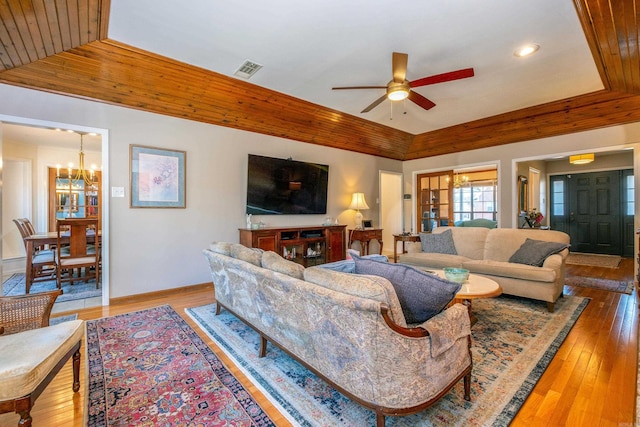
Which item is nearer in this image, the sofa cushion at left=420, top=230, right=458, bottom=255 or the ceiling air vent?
the ceiling air vent

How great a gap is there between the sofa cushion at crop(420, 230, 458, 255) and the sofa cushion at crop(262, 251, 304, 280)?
3310 mm

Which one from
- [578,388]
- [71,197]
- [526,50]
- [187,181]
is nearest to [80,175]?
[71,197]

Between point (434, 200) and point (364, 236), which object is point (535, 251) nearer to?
point (364, 236)

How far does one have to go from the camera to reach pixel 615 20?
91.7 inches

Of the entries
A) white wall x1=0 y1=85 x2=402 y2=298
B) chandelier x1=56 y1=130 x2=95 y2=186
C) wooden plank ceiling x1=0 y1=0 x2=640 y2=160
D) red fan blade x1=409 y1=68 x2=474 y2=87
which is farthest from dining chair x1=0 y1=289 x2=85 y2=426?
chandelier x1=56 y1=130 x2=95 y2=186

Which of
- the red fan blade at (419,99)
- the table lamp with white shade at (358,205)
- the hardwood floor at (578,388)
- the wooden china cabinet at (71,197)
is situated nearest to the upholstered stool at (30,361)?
the hardwood floor at (578,388)

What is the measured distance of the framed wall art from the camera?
3609mm

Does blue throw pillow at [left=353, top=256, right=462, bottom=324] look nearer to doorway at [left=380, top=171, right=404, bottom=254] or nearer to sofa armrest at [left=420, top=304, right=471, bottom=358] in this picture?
sofa armrest at [left=420, top=304, right=471, bottom=358]

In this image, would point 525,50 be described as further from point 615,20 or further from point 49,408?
point 49,408

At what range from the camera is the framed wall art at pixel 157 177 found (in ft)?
11.8

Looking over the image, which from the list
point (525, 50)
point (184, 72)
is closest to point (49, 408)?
point (184, 72)

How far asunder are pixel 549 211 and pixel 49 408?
396 inches

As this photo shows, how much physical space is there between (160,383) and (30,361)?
793 millimetres

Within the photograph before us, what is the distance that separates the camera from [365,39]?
2727mm
